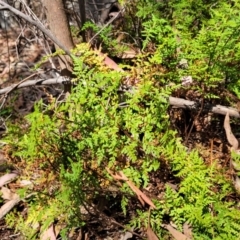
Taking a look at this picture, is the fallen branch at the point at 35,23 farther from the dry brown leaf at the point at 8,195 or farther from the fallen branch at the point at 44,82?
the dry brown leaf at the point at 8,195

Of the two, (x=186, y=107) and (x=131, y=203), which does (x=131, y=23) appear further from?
(x=131, y=203)

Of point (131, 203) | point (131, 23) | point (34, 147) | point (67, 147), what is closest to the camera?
point (34, 147)

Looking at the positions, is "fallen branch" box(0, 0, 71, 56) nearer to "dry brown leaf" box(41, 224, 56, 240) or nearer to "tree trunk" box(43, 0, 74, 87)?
"tree trunk" box(43, 0, 74, 87)

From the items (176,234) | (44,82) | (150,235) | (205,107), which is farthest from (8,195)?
(205,107)

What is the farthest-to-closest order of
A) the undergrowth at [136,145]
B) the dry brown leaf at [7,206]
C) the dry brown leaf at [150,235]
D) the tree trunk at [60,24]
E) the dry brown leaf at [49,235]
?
the tree trunk at [60,24]
the dry brown leaf at [7,206]
the dry brown leaf at [49,235]
the dry brown leaf at [150,235]
the undergrowth at [136,145]

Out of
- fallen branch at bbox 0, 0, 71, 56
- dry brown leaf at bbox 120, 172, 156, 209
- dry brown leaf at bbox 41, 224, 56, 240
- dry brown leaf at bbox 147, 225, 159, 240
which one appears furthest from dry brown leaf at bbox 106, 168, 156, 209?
fallen branch at bbox 0, 0, 71, 56

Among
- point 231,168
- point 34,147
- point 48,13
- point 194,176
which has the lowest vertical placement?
point 231,168

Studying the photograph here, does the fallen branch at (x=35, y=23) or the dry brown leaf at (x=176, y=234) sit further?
the fallen branch at (x=35, y=23)

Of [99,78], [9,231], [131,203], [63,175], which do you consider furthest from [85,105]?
[9,231]

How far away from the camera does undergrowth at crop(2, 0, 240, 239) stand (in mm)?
2980

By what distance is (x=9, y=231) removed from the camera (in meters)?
3.71

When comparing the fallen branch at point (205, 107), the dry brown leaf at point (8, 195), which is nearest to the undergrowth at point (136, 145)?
the fallen branch at point (205, 107)

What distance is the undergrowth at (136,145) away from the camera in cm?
298

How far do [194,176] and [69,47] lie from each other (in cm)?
166
